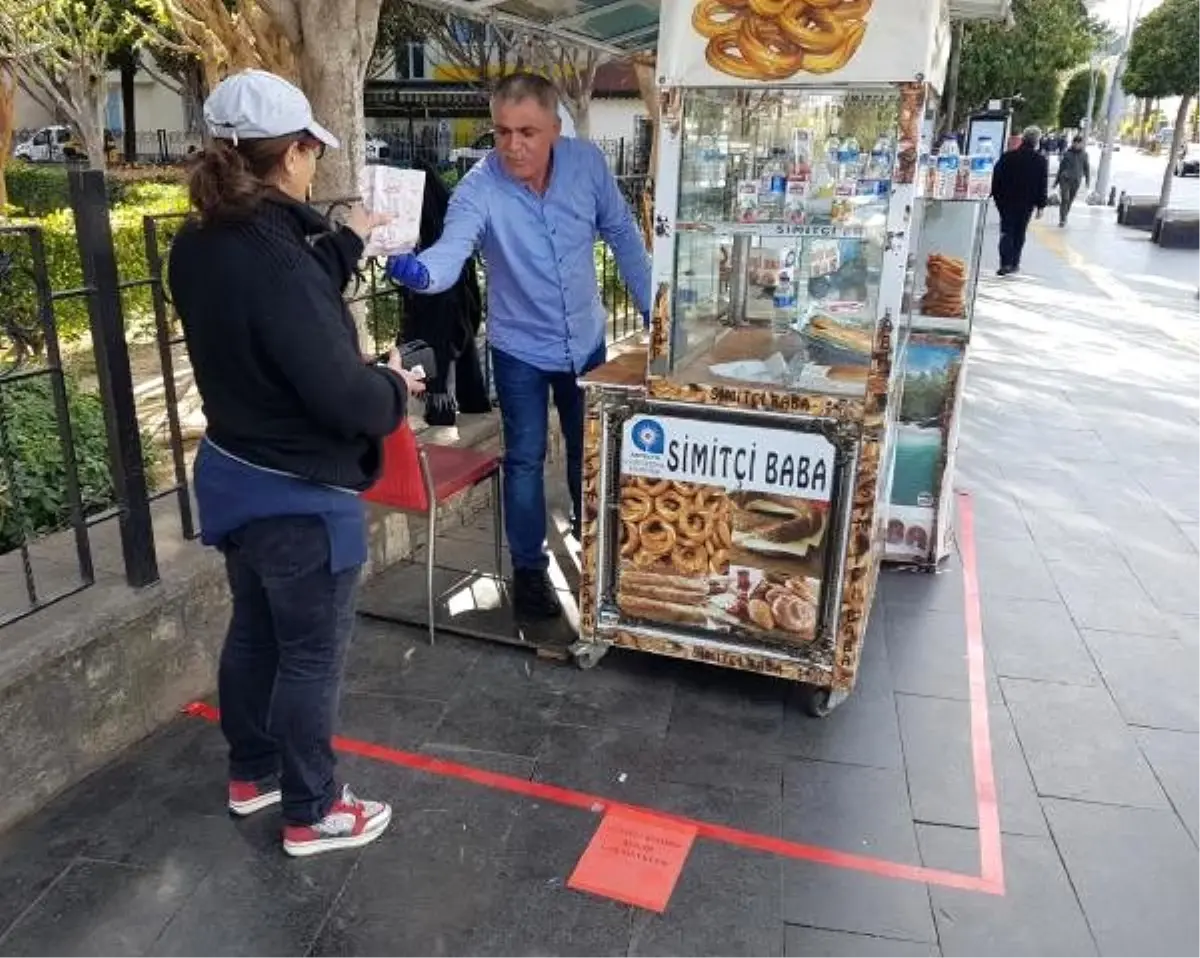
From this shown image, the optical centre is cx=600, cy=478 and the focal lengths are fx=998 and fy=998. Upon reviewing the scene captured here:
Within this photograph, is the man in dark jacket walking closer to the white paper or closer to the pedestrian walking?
the pedestrian walking

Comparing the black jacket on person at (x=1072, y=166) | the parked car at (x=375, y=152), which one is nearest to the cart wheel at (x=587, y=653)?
the parked car at (x=375, y=152)

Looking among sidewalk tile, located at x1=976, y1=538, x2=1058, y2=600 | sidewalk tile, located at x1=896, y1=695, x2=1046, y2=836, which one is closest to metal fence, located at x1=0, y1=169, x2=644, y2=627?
sidewalk tile, located at x1=896, y1=695, x2=1046, y2=836

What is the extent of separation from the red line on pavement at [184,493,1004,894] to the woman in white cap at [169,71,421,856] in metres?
0.38

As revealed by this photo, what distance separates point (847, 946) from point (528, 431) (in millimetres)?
1864

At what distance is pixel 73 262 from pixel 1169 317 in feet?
31.4

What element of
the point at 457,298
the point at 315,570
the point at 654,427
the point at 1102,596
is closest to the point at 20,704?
the point at 315,570

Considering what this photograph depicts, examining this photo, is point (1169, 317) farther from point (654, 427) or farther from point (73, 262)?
point (73, 262)

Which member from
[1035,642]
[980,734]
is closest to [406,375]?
[980,734]

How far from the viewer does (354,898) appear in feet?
7.34

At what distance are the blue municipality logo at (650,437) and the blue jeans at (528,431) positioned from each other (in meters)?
0.45

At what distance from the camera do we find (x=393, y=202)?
8.59 feet

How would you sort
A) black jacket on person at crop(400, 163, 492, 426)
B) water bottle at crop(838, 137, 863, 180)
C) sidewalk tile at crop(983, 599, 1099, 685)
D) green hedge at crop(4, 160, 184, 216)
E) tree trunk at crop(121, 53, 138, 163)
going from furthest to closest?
tree trunk at crop(121, 53, 138, 163) → green hedge at crop(4, 160, 184, 216) → black jacket on person at crop(400, 163, 492, 426) → sidewalk tile at crop(983, 599, 1099, 685) → water bottle at crop(838, 137, 863, 180)

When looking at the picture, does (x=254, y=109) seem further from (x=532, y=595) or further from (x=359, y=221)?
(x=532, y=595)

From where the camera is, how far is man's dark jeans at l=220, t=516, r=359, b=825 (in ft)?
6.75
